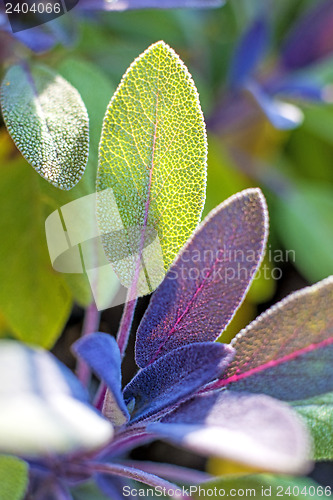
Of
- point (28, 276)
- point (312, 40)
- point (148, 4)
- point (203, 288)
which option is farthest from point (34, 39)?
point (312, 40)

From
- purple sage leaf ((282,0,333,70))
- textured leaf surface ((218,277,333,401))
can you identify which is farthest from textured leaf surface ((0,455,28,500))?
purple sage leaf ((282,0,333,70))

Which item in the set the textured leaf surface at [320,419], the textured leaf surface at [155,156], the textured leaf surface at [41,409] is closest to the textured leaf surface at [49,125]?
the textured leaf surface at [155,156]

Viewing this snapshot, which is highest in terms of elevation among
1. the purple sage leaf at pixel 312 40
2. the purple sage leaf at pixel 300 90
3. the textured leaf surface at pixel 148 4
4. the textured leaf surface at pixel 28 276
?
the textured leaf surface at pixel 148 4

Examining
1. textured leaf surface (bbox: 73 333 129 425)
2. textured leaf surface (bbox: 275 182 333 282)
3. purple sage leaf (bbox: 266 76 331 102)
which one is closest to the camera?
textured leaf surface (bbox: 73 333 129 425)

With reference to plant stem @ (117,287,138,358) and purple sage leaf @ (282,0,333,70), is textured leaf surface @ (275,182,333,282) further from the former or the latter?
plant stem @ (117,287,138,358)

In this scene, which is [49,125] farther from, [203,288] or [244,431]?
[244,431]

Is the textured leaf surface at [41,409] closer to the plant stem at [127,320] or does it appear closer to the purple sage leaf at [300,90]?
the plant stem at [127,320]
